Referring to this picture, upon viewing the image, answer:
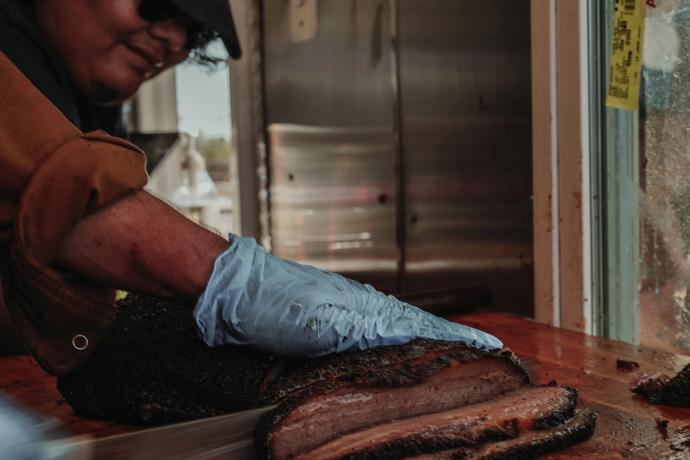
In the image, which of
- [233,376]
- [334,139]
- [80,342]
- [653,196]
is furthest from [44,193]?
[334,139]

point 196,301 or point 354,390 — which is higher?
point 196,301

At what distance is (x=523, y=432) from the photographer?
126 centimetres

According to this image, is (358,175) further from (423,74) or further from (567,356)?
(567,356)

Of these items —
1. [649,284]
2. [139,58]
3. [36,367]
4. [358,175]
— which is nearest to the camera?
[36,367]

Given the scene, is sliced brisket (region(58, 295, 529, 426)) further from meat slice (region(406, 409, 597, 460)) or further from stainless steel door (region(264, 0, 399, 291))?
stainless steel door (region(264, 0, 399, 291))

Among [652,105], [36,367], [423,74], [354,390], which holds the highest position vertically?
[423,74]

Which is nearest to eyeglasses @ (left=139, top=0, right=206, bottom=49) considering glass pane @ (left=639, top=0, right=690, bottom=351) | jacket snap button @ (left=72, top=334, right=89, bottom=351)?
jacket snap button @ (left=72, top=334, right=89, bottom=351)

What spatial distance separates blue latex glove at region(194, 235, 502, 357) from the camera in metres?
1.36

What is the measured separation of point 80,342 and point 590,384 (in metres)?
1.09

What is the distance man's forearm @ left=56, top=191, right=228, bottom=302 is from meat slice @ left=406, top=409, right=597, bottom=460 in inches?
21.8

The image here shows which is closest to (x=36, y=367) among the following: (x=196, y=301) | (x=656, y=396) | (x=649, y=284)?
(x=196, y=301)

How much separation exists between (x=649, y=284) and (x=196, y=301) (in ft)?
4.48

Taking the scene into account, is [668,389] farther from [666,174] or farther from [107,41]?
[107,41]

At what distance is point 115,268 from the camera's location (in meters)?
1.39
